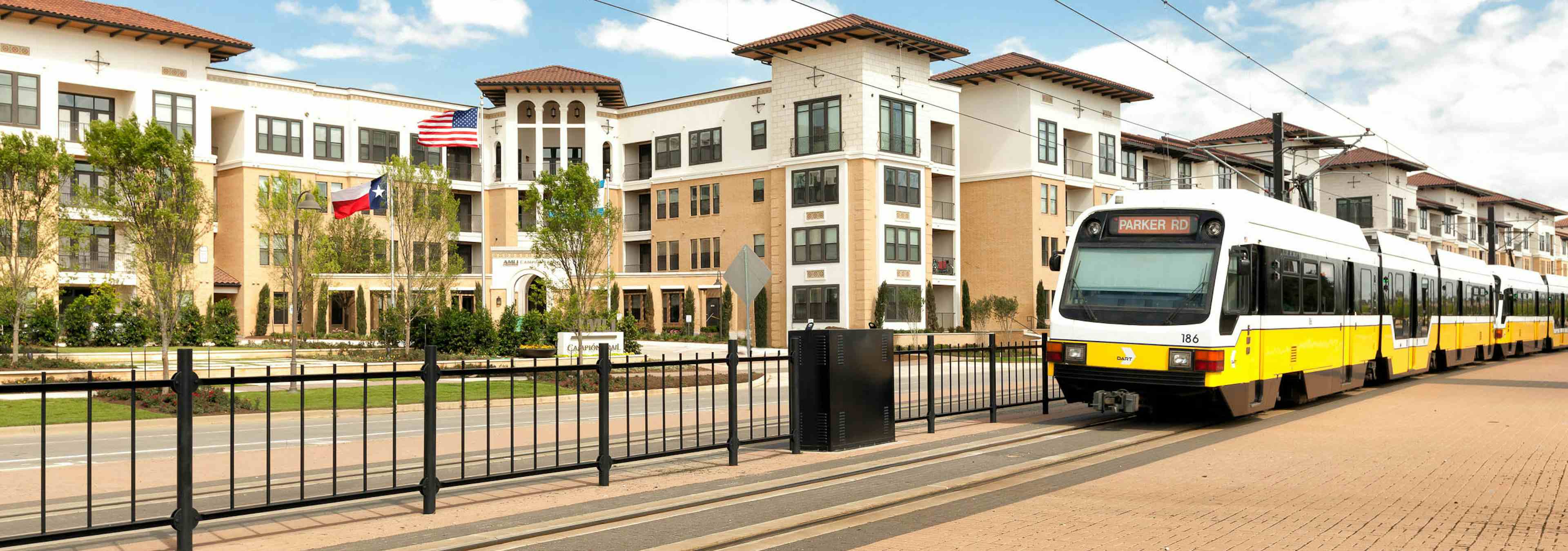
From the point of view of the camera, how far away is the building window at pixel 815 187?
5375 cm

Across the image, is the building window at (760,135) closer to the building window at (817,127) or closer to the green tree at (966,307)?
the building window at (817,127)

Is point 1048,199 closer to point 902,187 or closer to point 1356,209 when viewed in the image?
point 902,187

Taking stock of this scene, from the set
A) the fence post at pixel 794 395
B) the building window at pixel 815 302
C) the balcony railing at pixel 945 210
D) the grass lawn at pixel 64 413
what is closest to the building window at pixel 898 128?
the balcony railing at pixel 945 210

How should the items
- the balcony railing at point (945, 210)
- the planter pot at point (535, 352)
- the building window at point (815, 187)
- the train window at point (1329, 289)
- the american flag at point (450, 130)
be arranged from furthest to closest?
the balcony railing at point (945, 210) < the building window at point (815, 187) < the american flag at point (450, 130) < the planter pot at point (535, 352) < the train window at point (1329, 289)

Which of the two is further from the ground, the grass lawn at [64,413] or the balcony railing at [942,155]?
the balcony railing at [942,155]

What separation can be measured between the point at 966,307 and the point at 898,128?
992 centimetres

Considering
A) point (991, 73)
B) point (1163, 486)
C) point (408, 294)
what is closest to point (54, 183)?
point (408, 294)

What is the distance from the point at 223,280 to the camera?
55.9m

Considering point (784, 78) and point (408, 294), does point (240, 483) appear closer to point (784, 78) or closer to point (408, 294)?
point (408, 294)

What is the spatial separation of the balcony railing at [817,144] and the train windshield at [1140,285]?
37307mm

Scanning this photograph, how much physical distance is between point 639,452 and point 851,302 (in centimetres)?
3969

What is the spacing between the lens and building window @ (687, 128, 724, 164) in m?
59.5

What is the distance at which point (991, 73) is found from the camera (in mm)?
58094

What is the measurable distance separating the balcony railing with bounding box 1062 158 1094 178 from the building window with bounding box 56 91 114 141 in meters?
44.7
